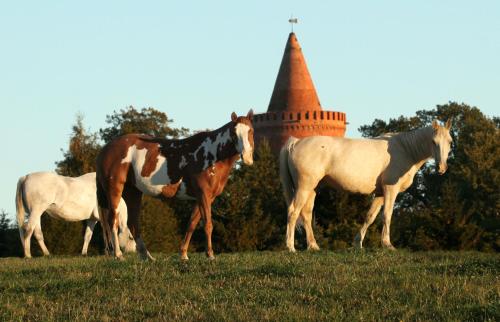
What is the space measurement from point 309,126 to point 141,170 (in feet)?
191

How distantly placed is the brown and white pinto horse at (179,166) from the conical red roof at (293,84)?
2269 inches

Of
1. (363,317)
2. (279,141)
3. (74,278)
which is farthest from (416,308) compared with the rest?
(279,141)

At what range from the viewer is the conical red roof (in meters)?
71.9

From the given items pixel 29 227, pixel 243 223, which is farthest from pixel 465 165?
pixel 29 227

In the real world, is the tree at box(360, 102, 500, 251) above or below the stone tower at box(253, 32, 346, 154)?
below

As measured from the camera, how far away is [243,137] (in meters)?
13.9

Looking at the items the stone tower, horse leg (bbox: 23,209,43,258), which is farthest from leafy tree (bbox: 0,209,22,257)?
the stone tower

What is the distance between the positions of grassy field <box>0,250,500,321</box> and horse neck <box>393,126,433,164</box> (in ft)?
18.8

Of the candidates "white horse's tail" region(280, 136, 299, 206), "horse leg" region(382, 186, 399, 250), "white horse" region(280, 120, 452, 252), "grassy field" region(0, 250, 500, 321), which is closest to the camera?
"grassy field" region(0, 250, 500, 321)

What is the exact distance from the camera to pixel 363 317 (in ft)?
26.0

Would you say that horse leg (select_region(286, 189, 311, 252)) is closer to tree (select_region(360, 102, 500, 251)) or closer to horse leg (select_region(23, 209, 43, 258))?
horse leg (select_region(23, 209, 43, 258))

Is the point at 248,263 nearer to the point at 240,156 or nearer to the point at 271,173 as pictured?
the point at 240,156

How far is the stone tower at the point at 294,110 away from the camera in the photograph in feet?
236

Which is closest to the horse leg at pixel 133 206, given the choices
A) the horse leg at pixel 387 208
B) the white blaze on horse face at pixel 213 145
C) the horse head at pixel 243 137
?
the white blaze on horse face at pixel 213 145
